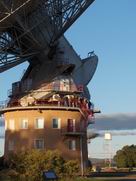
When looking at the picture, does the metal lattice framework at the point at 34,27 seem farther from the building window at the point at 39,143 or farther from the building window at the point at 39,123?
the building window at the point at 39,143

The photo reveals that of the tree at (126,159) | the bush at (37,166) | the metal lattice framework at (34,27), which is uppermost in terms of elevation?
the metal lattice framework at (34,27)

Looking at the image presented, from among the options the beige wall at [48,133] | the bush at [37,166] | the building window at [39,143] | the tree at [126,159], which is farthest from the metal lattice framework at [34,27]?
the tree at [126,159]

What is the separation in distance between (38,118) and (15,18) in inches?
838

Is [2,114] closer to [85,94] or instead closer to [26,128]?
[26,128]

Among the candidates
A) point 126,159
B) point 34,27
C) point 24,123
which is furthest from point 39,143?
point 126,159

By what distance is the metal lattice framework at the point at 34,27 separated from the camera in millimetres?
70250

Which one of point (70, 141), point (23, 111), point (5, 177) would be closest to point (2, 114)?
point (23, 111)

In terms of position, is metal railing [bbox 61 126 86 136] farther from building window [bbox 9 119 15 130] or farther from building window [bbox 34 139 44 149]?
building window [bbox 9 119 15 130]

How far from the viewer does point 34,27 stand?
7350 centimetres

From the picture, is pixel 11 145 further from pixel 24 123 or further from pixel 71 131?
pixel 71 131

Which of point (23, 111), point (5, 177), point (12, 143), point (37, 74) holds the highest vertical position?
point (37, 74)

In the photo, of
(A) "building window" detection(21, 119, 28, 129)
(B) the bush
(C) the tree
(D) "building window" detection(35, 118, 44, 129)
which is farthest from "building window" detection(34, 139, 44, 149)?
(C) the tree

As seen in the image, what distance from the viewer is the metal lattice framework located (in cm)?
7025

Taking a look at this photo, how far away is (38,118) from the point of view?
8069 centimetres
